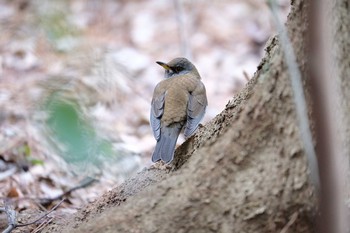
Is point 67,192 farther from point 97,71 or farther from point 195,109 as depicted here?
point 195,109

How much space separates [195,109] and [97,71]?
0.91m

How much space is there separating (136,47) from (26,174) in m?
5.41

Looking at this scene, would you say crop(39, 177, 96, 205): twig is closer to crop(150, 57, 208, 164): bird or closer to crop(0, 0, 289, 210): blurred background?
crop(0, 0, 289, 210): blurred background

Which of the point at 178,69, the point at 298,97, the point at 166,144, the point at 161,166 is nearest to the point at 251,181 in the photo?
the point at 298,97

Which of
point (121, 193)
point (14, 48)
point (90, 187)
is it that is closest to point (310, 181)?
point (121, 193)

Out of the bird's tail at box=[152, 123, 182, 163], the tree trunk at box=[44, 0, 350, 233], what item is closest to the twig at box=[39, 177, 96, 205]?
the bird's tail at box=[152, 123, 182, 163]

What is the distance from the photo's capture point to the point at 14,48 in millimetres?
9633

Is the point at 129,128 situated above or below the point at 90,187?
above

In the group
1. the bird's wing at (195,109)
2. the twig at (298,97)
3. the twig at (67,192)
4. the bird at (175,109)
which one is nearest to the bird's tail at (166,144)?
the bird at (175,109)

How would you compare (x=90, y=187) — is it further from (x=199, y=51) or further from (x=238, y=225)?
(x=199, y=51)

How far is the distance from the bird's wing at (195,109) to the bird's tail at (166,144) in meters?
0.13

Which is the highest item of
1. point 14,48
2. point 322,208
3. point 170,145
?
point 14,48

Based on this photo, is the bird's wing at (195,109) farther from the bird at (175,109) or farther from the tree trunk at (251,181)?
the tree trunk at (251,181)

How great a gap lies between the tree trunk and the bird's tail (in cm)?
139
